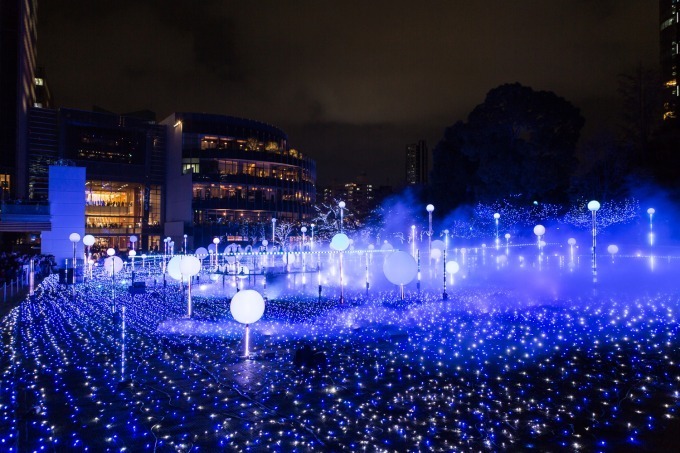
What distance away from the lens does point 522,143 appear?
113 ft

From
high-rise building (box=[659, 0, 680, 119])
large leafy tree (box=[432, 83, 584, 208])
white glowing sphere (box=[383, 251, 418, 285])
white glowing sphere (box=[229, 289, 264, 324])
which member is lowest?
white glowing sphere (box=[229, 289, 264, 324])

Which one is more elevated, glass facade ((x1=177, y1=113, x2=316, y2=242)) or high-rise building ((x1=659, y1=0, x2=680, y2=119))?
high-rise building ((x1=659, y1=0, x2=680, y2=119))

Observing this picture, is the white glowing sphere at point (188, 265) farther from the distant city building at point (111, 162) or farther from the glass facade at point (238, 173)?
the distant city building at point (111, 162)

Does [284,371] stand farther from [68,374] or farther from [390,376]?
[68,374]

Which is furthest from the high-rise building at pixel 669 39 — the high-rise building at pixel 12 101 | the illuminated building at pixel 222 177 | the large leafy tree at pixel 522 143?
the high-rise building at pixel 12 101

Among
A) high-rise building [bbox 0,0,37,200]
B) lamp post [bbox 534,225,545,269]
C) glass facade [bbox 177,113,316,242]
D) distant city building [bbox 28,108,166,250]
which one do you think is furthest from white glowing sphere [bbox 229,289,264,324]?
distant city building [bbox 28,108,166,250]

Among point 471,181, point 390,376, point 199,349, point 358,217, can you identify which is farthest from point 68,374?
point 358,217

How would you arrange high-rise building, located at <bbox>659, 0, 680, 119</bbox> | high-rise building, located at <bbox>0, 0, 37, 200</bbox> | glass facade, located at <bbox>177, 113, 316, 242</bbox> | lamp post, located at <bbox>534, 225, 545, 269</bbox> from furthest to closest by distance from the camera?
high-rise building, located at <bbox>659, 0, 680, 119</bbox>, glass facade, located at <bbox>177, 113, 316, 242</bbox>, high-rise building, located at <bbox>0, 0, 37, 200</bbox>, lamp post, located at <bbox>534, 225, 545, 269</bbox>

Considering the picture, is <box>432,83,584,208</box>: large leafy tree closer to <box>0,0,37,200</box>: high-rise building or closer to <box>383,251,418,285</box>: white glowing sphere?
<box>383,251,418,285</box>: white glowing sphere

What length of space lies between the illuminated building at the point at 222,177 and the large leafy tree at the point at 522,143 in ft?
107

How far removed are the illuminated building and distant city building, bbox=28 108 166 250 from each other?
205 cm

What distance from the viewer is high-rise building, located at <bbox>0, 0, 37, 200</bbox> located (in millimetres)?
49375

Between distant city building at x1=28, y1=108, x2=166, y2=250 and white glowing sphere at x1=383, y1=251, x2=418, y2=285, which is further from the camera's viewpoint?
distant city building at x1=28, y1=108, x2=166, y2=250

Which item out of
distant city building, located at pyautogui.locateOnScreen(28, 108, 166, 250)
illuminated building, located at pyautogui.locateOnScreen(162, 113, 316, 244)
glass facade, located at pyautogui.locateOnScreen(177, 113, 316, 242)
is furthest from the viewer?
glass facade, located at pyautogui.locateOnScreen(177, 113, 316, 242)
